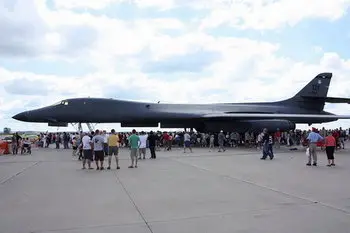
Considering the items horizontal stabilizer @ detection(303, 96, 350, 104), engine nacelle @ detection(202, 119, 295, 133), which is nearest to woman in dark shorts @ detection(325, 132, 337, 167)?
engine nacelle @ detection(202, 119, 295, 133)

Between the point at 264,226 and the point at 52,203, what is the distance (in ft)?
12.7

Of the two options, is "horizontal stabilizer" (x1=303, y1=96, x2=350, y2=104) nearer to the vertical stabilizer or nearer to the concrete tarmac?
the vertical stabilizer

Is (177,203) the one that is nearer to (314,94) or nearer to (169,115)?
(169,115)

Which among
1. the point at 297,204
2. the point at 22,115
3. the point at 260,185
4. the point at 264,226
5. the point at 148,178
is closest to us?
the point at 264,226

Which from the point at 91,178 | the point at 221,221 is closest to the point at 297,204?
the point at 221,221

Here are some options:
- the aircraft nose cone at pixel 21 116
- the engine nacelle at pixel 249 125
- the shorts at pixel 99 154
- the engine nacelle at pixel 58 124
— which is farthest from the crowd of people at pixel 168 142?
the aircraft nose cone at pixel 21 116

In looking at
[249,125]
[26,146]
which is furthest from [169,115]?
[26,146]

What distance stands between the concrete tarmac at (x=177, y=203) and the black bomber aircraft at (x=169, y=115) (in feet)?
52.9

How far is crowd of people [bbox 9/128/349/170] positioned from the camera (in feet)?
43.6

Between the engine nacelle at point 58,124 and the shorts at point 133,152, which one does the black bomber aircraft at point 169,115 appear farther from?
the shorts at point 133,152

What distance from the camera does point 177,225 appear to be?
17.0 ft

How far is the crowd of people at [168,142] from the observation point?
13.3 meters

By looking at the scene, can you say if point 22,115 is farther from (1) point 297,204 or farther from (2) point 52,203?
(1) point 297,204

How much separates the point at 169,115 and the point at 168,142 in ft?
10.5
